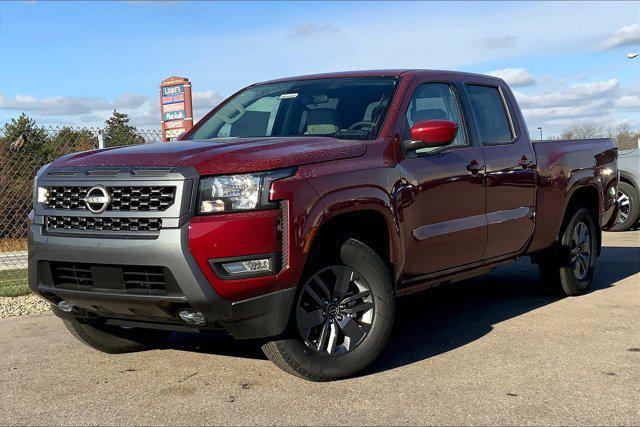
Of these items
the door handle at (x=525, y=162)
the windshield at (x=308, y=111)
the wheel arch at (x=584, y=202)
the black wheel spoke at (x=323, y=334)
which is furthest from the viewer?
the wheel arch at (x=584, y=202)

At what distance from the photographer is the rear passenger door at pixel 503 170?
18.7 feet

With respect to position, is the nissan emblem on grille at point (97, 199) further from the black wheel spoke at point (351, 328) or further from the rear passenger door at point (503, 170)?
the rear passenger door at point (503, 170)

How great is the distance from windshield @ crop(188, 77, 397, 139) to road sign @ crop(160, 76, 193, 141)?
24.3ft

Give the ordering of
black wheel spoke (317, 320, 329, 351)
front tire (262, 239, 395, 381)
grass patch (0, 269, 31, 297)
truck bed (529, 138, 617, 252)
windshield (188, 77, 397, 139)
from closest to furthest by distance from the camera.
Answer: front tire (262, 239, 395, 381) < black wheel spoke (317, 320, 329, 351) < windshield (188, 77, 397, 139) < truck bed (529, 138, 617, 252) < grass patch (0, 269, 31, 297)

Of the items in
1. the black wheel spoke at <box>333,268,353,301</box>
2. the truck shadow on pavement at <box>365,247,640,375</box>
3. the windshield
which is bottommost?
the truck shadow on pavement at <box>365,247,640,375</box>

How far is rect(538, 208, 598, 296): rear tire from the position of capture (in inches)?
271


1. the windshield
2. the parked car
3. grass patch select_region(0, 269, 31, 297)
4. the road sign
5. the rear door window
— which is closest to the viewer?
the windshield

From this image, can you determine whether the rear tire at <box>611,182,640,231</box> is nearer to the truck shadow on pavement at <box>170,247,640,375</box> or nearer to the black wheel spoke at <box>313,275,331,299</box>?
the truck shadow on pavement at <box>170,247,640,375</box>

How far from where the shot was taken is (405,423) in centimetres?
369

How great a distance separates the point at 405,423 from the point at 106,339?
2.42 meters

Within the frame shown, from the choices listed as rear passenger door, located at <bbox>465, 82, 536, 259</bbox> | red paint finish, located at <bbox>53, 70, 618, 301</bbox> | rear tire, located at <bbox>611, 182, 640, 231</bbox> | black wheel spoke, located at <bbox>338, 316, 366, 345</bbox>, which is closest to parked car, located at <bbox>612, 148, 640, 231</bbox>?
rear tire, located at <bbox>611, 182, 640, 231</bbox>

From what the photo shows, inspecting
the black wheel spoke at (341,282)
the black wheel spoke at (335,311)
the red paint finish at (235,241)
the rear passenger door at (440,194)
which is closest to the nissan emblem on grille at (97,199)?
the red paint finish at (235,241)

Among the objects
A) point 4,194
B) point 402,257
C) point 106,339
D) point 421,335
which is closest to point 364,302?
point 402,257

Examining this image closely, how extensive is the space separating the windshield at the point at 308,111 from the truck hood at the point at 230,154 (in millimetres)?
375
